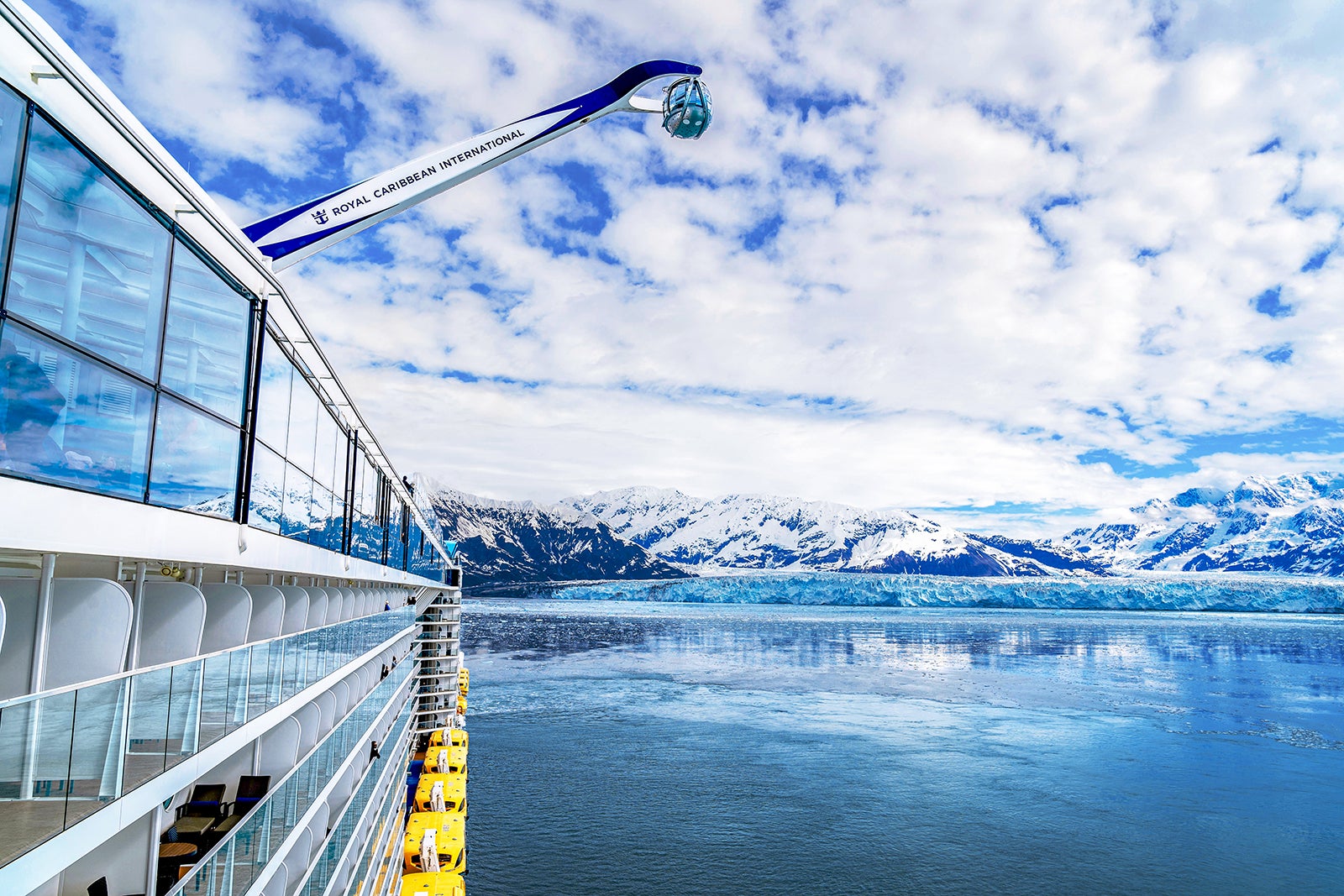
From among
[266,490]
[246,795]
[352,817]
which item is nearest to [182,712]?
[266,490]

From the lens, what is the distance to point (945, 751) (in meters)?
36.5

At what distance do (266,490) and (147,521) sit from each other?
9.48 ft

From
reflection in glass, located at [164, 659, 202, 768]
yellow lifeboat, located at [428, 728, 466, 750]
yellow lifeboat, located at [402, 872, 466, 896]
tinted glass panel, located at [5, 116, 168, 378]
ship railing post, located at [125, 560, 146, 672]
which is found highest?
tinted glass panel, located at [5, 116, 168, 378]

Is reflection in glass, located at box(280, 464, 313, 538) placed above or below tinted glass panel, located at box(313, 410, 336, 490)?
below

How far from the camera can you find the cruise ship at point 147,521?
3.51m

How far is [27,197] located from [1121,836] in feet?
105

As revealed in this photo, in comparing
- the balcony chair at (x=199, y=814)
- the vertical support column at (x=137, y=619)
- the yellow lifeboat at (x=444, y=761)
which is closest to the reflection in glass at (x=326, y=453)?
the balcony chair at (x=199, y=814)

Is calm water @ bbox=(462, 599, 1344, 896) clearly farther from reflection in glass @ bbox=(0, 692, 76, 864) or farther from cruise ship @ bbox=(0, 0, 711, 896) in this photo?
reflection in glass @ bbox=(0, 692, 76, 864)

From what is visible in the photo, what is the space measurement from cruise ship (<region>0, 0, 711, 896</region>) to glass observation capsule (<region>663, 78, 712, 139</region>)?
24.3 feet

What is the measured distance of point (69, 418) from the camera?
3.82 meters

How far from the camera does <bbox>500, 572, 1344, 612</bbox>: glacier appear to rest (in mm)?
122625

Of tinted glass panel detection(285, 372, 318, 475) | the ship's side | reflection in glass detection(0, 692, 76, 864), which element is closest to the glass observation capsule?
the ship's side

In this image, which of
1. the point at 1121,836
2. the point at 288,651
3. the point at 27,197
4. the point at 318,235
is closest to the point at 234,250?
the point at 27,197

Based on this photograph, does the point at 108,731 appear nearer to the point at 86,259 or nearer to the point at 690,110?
the point at 86,259
